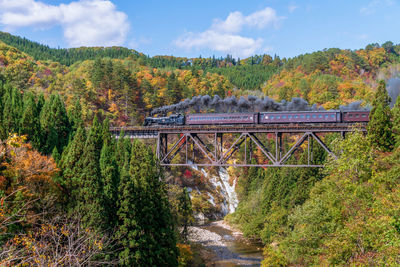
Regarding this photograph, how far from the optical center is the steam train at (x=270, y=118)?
36.7 m

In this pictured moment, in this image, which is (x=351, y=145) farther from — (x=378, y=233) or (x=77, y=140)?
(x=77, y=140)

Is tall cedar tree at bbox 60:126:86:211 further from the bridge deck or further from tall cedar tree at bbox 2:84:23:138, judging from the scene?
the bridge deck

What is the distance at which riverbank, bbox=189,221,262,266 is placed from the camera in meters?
39.9

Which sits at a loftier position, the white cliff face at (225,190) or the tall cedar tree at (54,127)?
the tall cedar tree at (54,127)

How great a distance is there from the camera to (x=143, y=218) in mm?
28812

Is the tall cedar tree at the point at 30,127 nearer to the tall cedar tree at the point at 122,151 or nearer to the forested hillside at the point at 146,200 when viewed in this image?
the forested hillside at the point at 146,200

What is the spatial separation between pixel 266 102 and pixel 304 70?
65136 mm

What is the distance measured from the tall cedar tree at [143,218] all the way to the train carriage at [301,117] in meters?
14.7

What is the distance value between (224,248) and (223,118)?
55.5ft

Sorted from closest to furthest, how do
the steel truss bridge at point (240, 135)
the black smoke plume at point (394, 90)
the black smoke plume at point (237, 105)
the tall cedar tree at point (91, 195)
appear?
the tall cedar tree at point (91, 195), the steel truss bridge at point (240, 135), the black smoke plume at point (237, 105), the black smoke plume at point (394, 90)

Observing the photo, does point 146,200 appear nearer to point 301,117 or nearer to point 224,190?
point 301,117

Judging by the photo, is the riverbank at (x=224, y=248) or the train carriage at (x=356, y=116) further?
the riverbank at (x=224, y=248)

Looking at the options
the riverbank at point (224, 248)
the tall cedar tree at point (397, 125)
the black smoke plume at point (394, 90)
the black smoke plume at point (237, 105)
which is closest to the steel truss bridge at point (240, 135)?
the tall cedar tree at point (397, 125)

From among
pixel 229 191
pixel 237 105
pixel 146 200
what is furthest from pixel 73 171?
pixel 229 191
